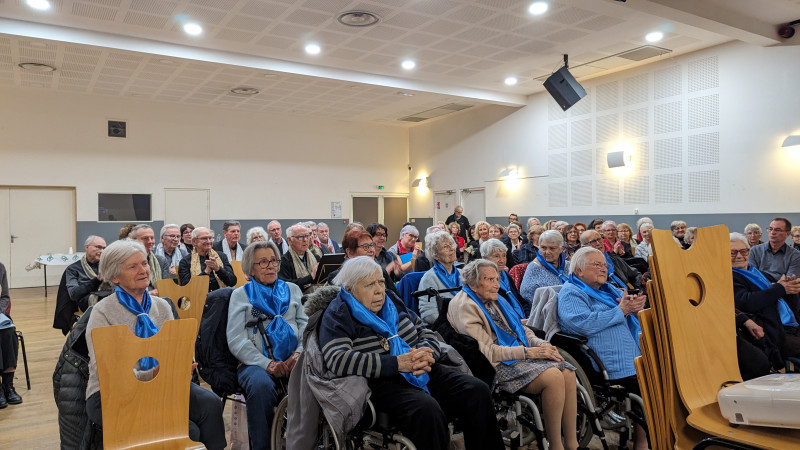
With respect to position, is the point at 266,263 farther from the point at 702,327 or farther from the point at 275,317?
the point at 702,327

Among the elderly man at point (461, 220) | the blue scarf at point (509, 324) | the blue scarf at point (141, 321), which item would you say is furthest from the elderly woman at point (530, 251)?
the elderly man at point (461, 220)

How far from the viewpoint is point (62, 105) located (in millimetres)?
10617

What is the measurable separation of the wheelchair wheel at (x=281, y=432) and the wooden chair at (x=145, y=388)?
1.83 ft

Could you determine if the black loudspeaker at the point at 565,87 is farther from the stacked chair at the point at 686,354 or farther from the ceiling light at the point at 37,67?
the ceiling light at the point at 37,67

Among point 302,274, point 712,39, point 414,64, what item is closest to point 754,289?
point 302,274

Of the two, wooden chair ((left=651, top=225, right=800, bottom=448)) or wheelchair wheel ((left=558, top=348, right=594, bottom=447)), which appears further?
wheelchair wheel ((left=558, top=348, right=594, bottom=447))

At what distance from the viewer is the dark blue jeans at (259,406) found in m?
2.67

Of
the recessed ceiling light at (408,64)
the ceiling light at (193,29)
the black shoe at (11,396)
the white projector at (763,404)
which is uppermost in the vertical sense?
the recessed ceiling light at (408,64)

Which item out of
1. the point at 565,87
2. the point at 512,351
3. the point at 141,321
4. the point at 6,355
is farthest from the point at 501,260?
the point at 565,87

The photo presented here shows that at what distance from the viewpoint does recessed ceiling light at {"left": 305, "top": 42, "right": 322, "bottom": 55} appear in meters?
8.19

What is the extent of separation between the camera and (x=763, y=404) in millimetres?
1261

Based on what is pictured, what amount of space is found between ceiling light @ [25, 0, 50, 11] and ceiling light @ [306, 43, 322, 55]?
3346mm

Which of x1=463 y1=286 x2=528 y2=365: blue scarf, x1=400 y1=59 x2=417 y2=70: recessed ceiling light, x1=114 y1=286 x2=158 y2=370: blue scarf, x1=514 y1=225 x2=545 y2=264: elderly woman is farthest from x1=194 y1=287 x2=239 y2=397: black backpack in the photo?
x1=400 y1=59 x2=417 y2=70: recessed ceiling light

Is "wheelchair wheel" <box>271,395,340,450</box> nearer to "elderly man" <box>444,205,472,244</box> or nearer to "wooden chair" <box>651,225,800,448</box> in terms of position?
"wooden chair" <box>651,225,800,448</box>
